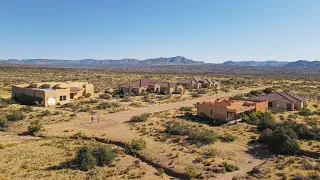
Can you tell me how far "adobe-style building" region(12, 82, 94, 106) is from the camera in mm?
47388

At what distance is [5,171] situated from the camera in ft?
71.9

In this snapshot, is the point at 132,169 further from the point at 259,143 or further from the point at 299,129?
the point at 299,129

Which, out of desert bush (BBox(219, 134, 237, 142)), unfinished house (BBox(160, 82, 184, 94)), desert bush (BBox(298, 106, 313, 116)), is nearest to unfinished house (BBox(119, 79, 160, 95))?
unfinished house (BBox(160, 82, 184, 94))

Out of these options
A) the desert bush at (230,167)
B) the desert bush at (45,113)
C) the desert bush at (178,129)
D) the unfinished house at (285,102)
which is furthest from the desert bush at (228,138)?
the desert bush at (45,113)

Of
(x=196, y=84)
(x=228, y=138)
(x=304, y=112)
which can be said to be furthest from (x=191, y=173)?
(x=196, y=84)

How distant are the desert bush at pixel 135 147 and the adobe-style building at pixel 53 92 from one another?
24.7 metres

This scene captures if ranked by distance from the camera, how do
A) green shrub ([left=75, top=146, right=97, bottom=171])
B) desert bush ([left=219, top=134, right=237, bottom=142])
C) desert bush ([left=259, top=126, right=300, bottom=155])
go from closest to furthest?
green shrub ([left=75, top=146, right=97, bottom=171]) < desert bush ([left=259, top=126, right=300, bottom=155]) < desert bush ([left=219, top=134, right=237, bottom=142])

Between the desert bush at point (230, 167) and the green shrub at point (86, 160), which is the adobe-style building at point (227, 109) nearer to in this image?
the desert bush at point (230, 167)

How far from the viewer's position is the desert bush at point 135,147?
2648 cm

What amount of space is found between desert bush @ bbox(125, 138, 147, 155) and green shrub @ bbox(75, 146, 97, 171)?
156 inches

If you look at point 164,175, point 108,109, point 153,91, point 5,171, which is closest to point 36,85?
point 108,109

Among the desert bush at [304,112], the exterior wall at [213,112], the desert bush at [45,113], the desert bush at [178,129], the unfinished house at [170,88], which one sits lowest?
the desert bush at [178,129]

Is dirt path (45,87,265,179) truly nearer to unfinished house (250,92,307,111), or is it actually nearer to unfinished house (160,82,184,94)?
unfinished house (250,92,307,111)

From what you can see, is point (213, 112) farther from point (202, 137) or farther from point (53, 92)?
point (53, 92)
